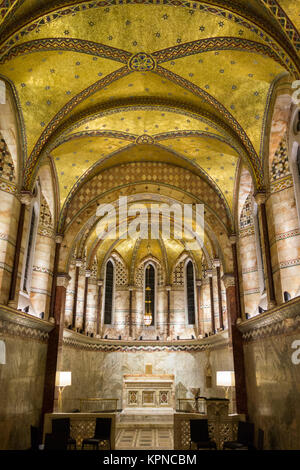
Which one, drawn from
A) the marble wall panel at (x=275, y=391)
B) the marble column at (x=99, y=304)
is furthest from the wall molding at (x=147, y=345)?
the marble wall panel at (x=275, y=391)

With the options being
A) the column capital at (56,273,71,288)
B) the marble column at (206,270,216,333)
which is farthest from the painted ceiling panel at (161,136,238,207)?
the column capital at (56,273,71,288)

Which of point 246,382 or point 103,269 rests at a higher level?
point 103,269

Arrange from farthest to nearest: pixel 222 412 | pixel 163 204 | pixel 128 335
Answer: pixel 128 335 < pixel 163 204 < pixel 222 412

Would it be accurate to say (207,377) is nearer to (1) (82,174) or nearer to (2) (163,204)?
(2) (163,204)

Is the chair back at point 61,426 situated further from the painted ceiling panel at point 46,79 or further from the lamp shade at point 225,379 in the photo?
the painted ceiling panel at point 46,79

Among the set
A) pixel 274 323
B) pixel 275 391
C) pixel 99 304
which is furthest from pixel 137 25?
pixel 99 304

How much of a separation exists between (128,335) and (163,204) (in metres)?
8.30

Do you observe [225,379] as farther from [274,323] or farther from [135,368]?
[135,368]

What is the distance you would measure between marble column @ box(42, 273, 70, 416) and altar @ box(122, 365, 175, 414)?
6.32 meters

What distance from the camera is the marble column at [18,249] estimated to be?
29.8 feet

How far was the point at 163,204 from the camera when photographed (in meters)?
16.6

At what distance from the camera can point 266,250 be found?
9.90 m

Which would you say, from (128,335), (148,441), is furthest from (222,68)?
(128,335)

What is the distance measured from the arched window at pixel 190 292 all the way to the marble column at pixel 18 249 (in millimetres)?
13440
